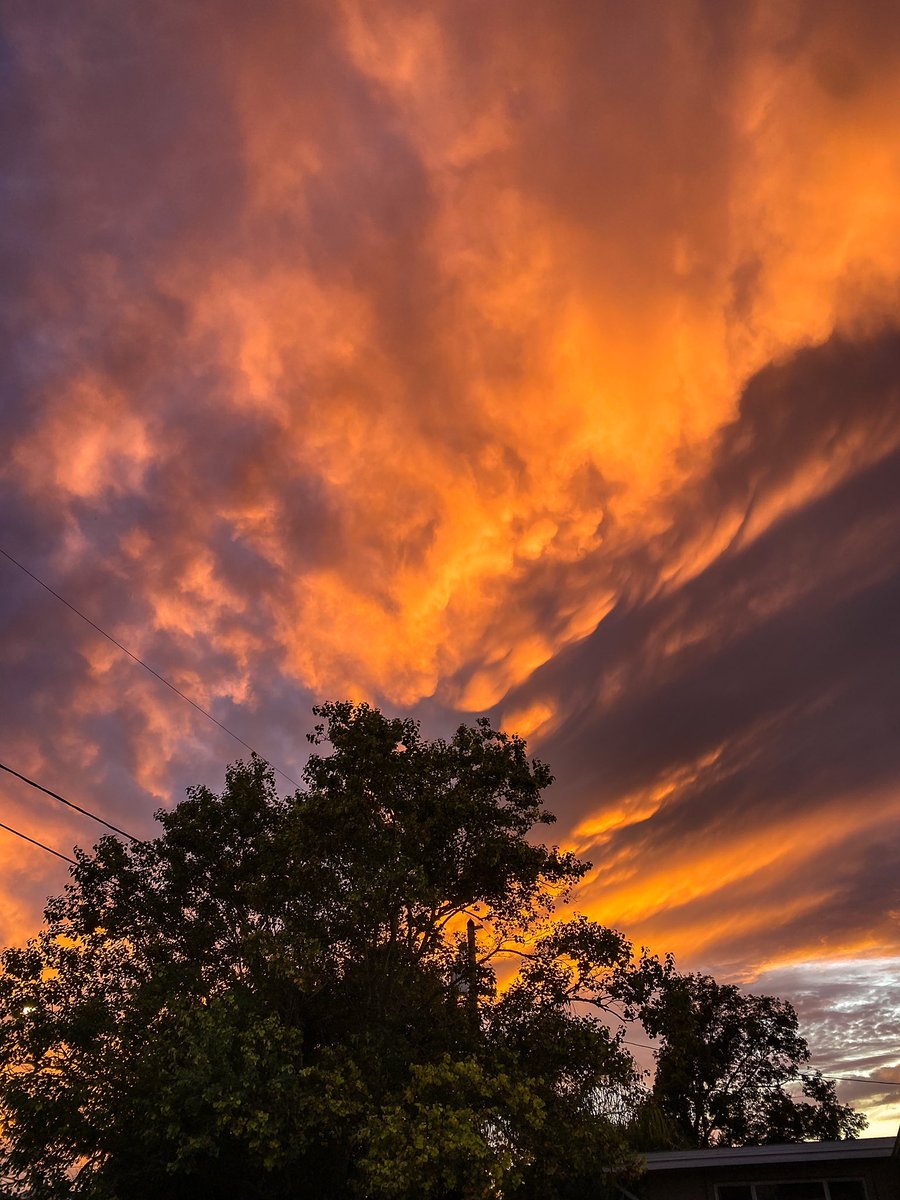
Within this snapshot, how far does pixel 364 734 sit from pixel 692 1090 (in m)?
34.8

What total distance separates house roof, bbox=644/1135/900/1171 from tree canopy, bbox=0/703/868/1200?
2.25 meters

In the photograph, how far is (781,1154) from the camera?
19.8m

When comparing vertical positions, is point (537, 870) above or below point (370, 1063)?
above

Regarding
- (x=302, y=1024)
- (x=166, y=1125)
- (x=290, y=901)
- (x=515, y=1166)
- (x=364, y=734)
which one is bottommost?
(x=515, y=1166)

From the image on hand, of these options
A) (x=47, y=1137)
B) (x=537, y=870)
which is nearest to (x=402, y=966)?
(x=537, y=870)

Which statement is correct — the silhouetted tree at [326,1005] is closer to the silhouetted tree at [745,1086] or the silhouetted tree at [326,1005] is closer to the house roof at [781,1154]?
the house roof at [781,1154]

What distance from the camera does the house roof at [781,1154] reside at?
19.5m

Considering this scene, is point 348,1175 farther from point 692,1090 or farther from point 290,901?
point 692,1090

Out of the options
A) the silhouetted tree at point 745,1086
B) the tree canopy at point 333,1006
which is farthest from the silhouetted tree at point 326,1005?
the silhouetted tree at point 745,1086

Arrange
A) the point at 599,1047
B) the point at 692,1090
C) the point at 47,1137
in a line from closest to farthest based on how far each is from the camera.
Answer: the point at 47,1137 → the point at 599,1047 → the point at 692,1090

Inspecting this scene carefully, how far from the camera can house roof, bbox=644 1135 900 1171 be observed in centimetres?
1952

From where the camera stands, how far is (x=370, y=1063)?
16562mm

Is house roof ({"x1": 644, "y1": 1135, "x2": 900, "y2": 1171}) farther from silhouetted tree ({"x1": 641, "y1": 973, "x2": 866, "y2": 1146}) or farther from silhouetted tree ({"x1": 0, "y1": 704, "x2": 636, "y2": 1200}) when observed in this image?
silhouetted tree ({"x1": 641, "y1": 973, "x2": 866, "y2": 1146})

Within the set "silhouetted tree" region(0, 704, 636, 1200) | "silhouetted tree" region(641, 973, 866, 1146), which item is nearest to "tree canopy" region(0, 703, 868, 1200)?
"silhouetted tree" region(0, 704, 636, 1200)
